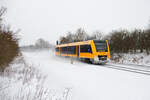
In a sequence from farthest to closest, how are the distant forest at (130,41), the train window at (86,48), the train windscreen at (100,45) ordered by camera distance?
the distant forest at (130,41) → the train window at (86,48) → the train windscreen at (100,45)

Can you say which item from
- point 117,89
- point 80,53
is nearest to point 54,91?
point 117,89

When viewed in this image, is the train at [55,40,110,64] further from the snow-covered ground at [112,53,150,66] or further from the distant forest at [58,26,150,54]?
the distant forest at [58,26,150,54]

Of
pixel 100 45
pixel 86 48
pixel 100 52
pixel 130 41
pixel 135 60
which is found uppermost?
pixel 130 41

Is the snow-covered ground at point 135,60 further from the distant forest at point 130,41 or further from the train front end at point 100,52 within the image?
the train front end at point 100,52

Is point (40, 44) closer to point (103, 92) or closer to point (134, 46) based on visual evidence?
point (134, 46)

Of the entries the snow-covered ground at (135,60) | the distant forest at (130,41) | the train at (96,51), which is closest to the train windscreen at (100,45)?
the train at (96,51)

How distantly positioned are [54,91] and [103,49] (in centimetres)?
801

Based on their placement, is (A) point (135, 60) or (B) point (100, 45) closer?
(B) point (100, 45)

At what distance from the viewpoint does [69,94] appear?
144 inches

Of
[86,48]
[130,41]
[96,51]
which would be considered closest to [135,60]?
[96,51]

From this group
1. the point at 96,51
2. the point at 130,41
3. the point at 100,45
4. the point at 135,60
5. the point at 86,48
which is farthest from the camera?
the point at 130,41

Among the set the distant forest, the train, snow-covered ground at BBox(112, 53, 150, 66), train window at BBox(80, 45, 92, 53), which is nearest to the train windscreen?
the train

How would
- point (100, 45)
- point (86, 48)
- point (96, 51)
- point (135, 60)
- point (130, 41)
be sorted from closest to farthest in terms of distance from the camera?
point (96, 51)
point (100, 45)
point (86, 48)
point (135, 60)
point (130, 41)

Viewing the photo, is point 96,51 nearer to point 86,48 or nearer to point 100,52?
point 100,52
